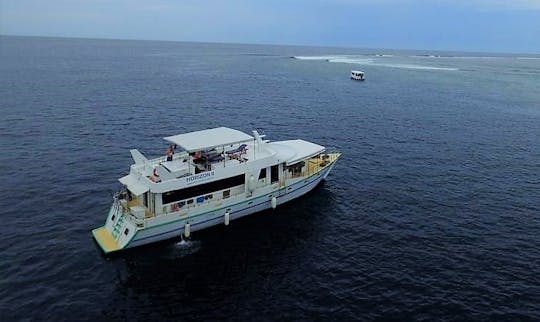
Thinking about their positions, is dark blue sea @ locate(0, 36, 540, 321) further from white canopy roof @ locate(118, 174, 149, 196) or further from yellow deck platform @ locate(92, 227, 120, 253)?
white canopy roof @ locate(118, 174, 149, 196)

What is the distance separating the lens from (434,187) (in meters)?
51.5

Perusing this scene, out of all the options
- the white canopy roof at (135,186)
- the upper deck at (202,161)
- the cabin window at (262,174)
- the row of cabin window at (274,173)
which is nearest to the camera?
the white canopy roof at (135,186)

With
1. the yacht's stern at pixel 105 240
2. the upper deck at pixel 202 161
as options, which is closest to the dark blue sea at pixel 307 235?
the yacht's stern at pixel 105 240

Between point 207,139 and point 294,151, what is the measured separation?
10713 mm

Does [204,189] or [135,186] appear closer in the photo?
[135,186]

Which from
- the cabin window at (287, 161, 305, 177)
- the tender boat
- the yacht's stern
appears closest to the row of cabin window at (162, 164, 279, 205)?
the tender boat

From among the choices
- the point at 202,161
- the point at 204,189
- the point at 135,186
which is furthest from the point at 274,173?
the point at 135,186

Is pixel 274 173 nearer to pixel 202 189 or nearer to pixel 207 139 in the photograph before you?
pixel 207 139

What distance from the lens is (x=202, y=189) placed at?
134 ft

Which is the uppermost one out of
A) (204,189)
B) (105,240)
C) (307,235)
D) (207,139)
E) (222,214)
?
(207,139)

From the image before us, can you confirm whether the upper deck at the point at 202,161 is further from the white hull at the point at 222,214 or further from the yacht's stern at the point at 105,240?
the yacht's stern at the point at 105,240

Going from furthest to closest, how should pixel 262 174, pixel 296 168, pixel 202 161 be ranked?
pixel 296 168 < pixel 262 174 < pixel 202 161

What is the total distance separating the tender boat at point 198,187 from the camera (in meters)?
37.7

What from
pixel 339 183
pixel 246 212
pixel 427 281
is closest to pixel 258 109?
pixel 339 183
